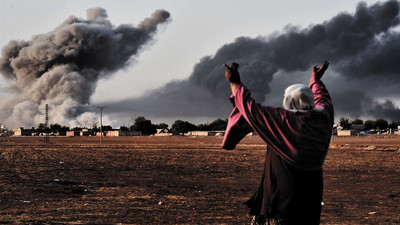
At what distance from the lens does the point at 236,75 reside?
10.8ft

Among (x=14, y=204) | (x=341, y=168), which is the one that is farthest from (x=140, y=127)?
(x=14, y=204)

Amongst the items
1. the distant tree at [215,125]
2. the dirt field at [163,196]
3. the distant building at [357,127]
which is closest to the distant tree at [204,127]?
the distant tree at [215,125]

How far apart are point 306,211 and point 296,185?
0.19m

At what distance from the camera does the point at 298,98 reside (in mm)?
3229

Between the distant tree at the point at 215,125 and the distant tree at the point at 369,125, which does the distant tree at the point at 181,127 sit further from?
the distant tree at the point at 369,125

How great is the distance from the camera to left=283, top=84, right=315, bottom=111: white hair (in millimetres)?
3217

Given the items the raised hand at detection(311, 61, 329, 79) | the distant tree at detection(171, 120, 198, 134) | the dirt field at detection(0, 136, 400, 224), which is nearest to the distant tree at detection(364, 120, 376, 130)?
the distant tree at detection(171, 120, 198, 134)

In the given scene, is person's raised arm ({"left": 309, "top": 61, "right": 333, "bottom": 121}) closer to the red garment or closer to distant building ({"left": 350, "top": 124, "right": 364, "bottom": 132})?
the red garment

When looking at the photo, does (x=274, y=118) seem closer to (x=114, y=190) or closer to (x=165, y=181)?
(x=114, y=190)

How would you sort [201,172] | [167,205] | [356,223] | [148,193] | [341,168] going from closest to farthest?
[356,223] → [167,205] → [148,193] → [201,172] → [341,168]

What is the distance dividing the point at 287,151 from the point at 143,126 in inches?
6670

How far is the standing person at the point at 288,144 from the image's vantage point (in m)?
3.20

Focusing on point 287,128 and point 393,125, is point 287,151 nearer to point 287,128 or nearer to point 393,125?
point 287,128

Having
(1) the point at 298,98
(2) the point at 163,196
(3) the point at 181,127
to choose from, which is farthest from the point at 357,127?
(1) the point at 298,98
